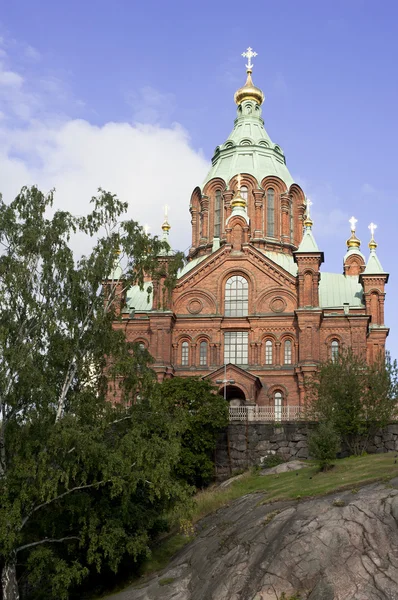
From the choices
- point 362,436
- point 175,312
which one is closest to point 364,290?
point 175,312

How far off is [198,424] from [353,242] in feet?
94.6

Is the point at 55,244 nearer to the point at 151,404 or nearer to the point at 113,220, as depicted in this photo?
the point at 113,220

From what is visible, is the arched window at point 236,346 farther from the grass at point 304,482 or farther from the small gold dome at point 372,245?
the grass at point 304,482

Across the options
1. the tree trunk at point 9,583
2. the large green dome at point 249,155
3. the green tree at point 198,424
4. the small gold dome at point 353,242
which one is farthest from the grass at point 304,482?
the large green dome at point 249,155

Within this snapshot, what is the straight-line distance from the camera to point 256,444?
43.9m

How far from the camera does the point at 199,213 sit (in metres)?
69.4

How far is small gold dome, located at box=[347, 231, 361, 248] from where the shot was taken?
66.1 m

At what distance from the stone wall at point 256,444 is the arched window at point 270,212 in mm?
25873

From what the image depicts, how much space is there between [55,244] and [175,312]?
25.9 m

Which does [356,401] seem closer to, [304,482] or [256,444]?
[256,444]

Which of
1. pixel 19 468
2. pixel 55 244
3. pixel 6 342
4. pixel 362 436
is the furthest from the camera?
pixel 362 436

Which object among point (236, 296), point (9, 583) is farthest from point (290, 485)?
point (236, 296)

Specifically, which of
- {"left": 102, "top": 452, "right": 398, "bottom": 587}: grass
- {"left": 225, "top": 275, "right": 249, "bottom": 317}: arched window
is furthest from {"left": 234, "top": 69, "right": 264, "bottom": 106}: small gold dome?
{"left": 102, "top": 452, "right": 398, "bottom": 587}: grass

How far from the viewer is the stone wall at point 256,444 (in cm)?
4331
